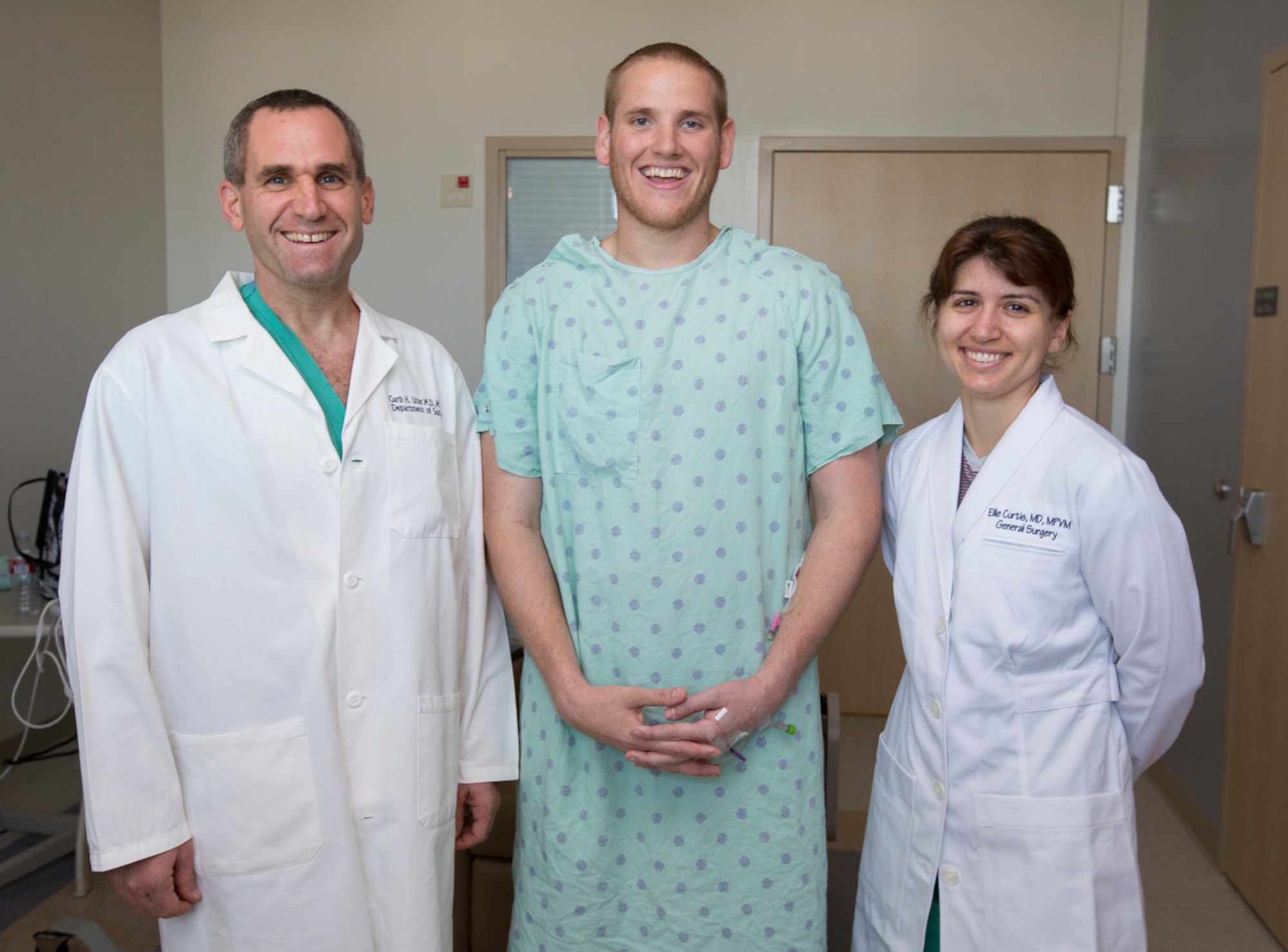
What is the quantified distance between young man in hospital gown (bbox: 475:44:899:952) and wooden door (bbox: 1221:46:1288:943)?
5.15ft

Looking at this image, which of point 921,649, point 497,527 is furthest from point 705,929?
point 497,527

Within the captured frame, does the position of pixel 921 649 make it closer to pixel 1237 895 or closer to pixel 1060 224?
pixel 1237 895

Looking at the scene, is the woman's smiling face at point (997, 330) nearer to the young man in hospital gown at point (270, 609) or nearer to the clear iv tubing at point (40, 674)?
the young man in hospital gown at point (270, 609)

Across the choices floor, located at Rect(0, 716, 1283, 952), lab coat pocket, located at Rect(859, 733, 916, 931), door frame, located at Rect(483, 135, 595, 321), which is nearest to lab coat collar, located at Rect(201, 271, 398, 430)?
lab coat pocket, located at Rect(859, 733, 916, 931)

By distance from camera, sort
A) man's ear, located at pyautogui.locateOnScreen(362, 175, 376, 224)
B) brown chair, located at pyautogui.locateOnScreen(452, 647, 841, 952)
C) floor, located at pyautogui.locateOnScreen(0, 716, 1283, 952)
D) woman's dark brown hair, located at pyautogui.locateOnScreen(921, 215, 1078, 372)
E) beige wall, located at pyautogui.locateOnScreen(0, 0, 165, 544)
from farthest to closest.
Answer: beige wall, located at pyautogui.locateOnScreen(0, 0, 165, 544) < floor, located at pyautogui.locateOnScreen(0, 716, 1283, 952) < brown chair, located at pyautogui.locateOnScreen(452, 647, 841, 952) < man's ear, located at pyautogui.locateOnScreen(362, 175, 376, 224) < woman's dark brown hair, located at pyautogui.locateOnScreen(921, 215, 1078, 372)

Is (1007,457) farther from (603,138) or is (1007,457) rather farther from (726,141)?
(603,138)

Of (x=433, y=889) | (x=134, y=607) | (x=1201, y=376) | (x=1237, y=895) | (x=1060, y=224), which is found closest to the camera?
(x=134, y=607)

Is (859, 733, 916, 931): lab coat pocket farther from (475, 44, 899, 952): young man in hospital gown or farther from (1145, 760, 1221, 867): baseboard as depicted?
(1145, 760, 1221, 867): baseboard

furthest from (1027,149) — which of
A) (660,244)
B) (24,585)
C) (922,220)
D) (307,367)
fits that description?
(24,585)

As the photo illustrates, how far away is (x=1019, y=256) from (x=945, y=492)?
34cm

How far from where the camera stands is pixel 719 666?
4.52 feet

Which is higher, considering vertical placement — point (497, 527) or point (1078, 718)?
point (497, 527)

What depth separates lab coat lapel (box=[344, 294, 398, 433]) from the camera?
136 cm

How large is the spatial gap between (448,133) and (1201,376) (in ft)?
9.05
